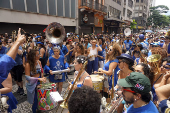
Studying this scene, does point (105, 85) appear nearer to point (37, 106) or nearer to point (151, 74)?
point (151, 74)

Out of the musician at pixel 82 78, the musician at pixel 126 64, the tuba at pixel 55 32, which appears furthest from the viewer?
the tuba at pixel 55 32

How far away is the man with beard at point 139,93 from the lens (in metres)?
1.57

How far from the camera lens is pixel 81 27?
19.4 metres

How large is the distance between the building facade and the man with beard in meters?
11.8

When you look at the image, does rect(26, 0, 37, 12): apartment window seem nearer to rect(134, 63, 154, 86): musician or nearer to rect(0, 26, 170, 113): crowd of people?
rect(0, 26, 170, 113): crowd of people

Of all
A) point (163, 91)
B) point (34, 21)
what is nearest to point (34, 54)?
point (163, 91)

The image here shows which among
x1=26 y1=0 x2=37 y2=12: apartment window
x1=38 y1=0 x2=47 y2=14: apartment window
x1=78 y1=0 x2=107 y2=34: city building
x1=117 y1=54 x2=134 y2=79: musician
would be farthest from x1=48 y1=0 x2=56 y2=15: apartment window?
x1=117 y1=54 x2=134 y2=79: musician

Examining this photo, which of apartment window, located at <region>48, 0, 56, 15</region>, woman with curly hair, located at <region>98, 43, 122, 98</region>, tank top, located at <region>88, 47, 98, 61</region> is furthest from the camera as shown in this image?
apartment window, located at <region>48, 0, 56, 15</region>

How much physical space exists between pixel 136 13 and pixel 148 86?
68914 millimetres

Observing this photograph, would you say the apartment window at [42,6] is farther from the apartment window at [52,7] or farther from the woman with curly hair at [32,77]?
the woman with curly hair at [32,77]

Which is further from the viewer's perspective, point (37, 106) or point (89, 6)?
point (89, 6)

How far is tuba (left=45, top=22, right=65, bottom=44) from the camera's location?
5379mm

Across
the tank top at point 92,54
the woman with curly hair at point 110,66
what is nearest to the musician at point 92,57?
the tank top at point 92,54

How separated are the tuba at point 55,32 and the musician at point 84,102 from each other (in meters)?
4.29
